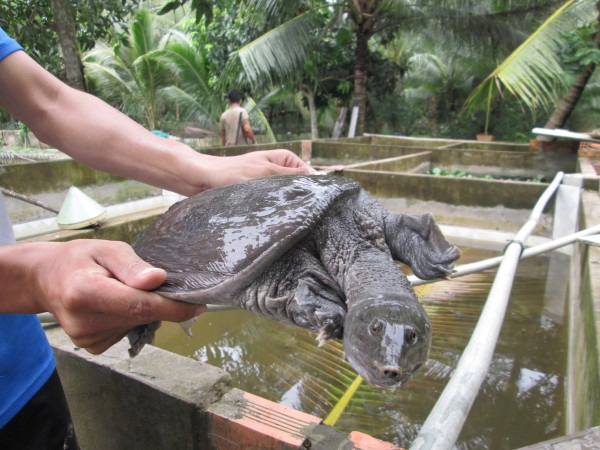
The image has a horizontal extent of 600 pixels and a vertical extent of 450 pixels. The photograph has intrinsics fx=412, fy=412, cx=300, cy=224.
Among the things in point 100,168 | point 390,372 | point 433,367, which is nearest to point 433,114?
point 433,367

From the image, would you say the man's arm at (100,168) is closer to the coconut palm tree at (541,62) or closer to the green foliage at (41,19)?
the green foliage at (41,19)

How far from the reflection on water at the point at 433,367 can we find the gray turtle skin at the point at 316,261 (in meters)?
1.59

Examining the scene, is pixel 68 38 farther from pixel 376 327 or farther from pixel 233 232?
pixel 376 327

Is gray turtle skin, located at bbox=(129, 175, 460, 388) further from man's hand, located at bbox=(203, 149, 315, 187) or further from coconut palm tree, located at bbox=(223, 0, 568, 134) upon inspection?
coconut palm tree, located at bbox=(223, 0, 568, 134)

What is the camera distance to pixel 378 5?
343 inches

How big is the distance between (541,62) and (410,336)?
6648 mm

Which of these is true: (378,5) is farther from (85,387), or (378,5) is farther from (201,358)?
(85,387)

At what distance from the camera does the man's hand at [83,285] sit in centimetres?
88

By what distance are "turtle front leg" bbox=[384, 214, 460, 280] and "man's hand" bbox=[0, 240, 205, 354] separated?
599mm

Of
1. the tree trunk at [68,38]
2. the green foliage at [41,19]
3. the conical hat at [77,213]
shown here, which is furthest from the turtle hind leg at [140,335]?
the tree trunk at [68,38]

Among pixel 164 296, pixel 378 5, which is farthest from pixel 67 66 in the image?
pixel 378 5

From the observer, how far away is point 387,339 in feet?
2.52

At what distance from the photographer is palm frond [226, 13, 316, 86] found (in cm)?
848

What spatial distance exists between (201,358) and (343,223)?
2.33 meters
